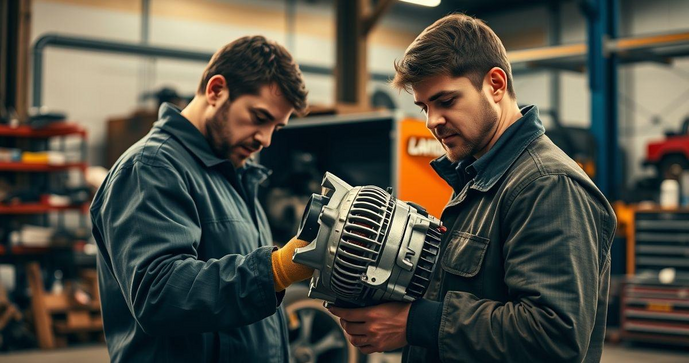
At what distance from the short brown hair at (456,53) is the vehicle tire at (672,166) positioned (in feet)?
30.0

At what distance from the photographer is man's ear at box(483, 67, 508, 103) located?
63.3 inches

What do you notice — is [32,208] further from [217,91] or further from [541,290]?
[541,290]

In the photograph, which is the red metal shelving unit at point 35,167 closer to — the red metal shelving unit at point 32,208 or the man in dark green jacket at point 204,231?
the red metal shelving unit at point 32,208

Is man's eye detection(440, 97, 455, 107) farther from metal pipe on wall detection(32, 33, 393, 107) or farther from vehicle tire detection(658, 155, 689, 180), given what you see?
vehicle tire detection(658, 155, 689, 180)

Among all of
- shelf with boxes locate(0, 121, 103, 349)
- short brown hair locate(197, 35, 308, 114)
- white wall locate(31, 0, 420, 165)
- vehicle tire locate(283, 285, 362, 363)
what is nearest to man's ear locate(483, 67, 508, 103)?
short brown hair locate(197, 35, 308, 114)

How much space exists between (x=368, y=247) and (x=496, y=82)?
471 mm

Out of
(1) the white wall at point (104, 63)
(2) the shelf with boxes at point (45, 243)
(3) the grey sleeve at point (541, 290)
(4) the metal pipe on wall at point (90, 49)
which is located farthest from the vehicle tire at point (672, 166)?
(3) the grey sleeve at point (541, 290)

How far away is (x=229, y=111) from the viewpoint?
82.8 inches

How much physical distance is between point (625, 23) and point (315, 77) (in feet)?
18.7

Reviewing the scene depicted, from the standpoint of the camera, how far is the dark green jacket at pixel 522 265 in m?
1.37

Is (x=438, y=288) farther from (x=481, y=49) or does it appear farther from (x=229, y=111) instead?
(x=229, y=111)

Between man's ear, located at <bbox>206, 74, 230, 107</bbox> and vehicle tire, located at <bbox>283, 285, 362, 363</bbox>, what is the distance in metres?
2.56

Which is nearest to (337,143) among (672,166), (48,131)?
(48,131)

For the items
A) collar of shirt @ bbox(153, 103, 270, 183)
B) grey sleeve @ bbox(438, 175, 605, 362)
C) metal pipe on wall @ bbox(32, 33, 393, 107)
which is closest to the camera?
grey sleeve @ bbox(438, 175, 605, 362)
